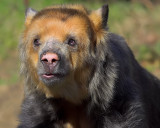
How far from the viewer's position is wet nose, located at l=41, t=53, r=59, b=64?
541 cm

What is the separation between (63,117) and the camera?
243 inches

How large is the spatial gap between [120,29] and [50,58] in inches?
273

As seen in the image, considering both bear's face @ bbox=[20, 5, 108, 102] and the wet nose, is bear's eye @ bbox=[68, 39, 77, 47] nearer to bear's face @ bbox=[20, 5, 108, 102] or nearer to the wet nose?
bear's face @ bbox=[20, 5, 108, 102]

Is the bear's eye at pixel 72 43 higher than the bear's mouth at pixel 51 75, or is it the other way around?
the bear's eye at pixel 72 43

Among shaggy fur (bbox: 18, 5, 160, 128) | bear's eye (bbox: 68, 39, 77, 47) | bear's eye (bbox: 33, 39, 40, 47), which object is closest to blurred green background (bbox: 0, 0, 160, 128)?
shaggy fur (bbox: 18, 5, 160, 128)

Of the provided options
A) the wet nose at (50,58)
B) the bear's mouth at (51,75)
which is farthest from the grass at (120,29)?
the wet nose at (50,58)

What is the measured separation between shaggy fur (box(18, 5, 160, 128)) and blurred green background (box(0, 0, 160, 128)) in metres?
3.65

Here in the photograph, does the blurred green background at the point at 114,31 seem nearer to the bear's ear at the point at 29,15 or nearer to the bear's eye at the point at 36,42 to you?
the bear's ear at the point at 29,15

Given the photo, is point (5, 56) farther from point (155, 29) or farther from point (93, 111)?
point (93, 111)

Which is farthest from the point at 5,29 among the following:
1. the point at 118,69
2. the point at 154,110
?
the point at 118,69

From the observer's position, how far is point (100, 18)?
19.9ft

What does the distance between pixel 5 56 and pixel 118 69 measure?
6.71 m

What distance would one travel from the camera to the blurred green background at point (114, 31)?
418 inches

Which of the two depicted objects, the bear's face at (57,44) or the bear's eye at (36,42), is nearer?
the bear's face at (57,44)
